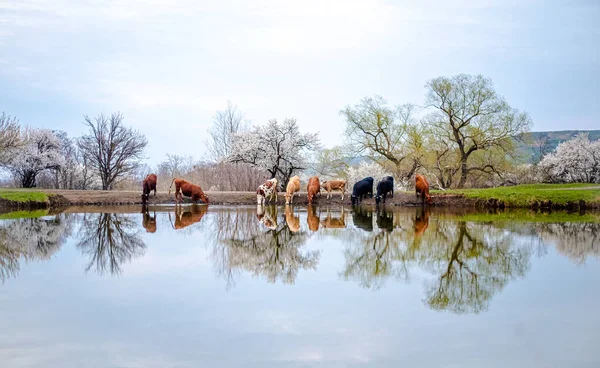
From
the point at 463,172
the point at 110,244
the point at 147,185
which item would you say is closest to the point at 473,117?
the point at 463,172

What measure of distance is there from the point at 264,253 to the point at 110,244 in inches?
123

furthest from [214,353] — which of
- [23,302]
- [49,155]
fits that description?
[49,155]

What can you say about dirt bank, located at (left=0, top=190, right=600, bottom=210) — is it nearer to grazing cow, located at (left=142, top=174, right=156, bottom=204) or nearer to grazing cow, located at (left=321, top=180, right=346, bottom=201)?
grazing cow, located at (left=321, top=180, right=346, bottom=201)

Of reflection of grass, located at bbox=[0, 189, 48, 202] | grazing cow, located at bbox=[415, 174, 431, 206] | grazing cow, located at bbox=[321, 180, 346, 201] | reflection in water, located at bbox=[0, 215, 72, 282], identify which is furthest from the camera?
grazing cow, located at bbox=[321, 180, 346, 201]

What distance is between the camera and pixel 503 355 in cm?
381

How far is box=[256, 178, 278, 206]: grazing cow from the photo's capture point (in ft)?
78.5

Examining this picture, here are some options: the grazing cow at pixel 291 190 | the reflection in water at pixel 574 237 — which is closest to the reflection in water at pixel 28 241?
the reflection in water at pixel 574 237

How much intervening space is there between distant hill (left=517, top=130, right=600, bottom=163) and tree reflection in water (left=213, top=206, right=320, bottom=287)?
24.9m

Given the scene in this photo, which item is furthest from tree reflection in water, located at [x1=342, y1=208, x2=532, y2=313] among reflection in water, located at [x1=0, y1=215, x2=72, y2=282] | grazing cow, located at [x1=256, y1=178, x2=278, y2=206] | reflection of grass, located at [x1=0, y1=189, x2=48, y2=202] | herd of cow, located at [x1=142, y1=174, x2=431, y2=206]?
reflection of grass, located at [x1=0, y1=189, x2=48, y2=202]

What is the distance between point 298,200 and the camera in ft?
83.1

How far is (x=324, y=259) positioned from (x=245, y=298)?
9.16 feet

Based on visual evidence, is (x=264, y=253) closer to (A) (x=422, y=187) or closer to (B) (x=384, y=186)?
(B) (x=384, y=186)

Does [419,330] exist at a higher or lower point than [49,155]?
lower

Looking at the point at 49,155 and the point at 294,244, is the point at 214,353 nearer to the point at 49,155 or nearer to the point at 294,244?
the point at 294,244
